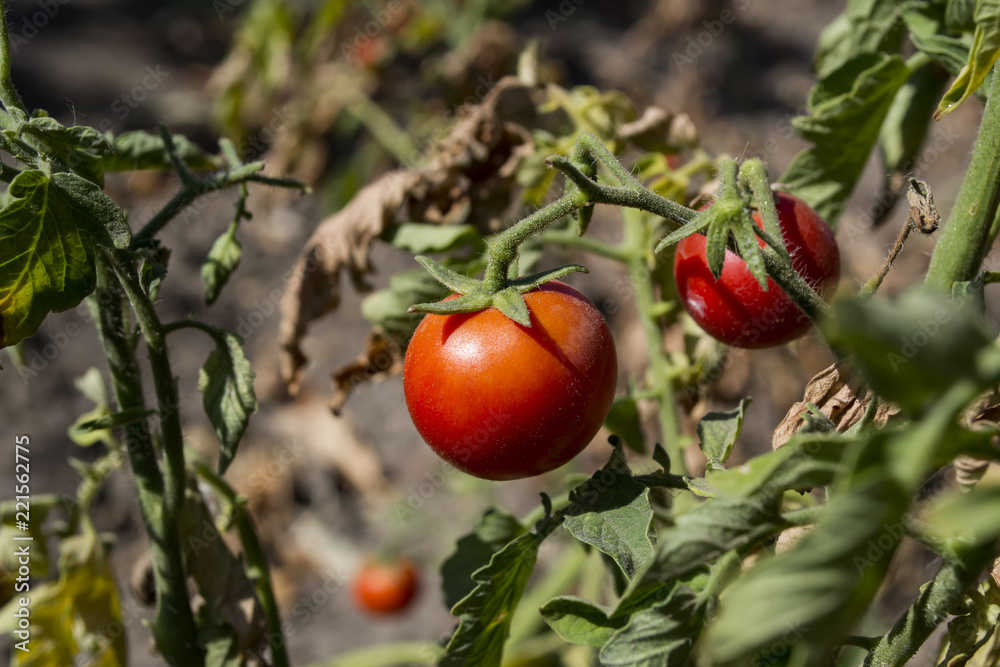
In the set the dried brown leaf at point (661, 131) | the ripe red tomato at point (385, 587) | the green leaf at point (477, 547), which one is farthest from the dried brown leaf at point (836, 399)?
the ripe red tomato at point (385, 587)

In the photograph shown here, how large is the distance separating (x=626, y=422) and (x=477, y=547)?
26 cm

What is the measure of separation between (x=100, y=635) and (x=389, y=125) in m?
2.58

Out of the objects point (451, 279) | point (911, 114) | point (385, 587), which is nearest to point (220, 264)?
point (451, 279)

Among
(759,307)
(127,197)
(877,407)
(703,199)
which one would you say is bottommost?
(877,407)

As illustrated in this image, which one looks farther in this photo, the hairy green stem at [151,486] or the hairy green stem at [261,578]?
the hairy green stem at [261,578]

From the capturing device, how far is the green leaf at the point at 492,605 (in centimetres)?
78

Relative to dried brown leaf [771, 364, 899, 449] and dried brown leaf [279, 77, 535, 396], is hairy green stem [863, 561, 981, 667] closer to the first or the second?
dried brown leaf [771, 364, 899, 449]

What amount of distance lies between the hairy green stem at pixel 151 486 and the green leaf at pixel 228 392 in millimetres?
44

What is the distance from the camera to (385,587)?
259 cm

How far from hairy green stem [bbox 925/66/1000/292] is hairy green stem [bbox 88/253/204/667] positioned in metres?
0.82

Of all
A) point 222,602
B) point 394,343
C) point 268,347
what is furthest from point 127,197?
point 222,602

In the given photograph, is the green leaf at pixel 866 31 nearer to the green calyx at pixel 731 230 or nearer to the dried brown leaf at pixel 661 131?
the dried brown leaf at pixel 661 131

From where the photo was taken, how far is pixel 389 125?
3.38 meters

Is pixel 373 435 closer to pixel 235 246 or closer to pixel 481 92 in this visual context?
pixel 481 92
